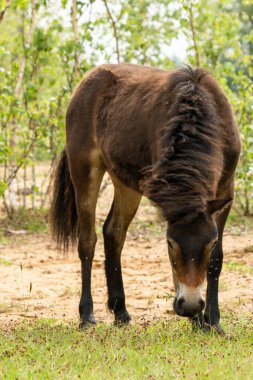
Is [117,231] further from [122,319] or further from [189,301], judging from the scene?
[189,301]

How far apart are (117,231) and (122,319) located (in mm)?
786

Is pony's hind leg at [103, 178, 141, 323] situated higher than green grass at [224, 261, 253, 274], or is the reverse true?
pony's hind leg at [103, 178, 141, 323]

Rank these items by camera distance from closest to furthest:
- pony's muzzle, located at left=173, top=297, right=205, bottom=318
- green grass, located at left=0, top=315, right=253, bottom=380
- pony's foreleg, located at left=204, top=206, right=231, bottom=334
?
1. green grass, located at left=0, top=315, right=253, bottom=380
2. pony's muzzle, located at left=173, top=297, right=205, bottom=318
3. pony's foreleg, located at left=204, top=206, right=231, bottom=334

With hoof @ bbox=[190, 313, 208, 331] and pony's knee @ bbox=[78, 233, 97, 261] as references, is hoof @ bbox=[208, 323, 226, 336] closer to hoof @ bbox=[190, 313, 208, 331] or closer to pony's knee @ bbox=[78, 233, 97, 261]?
hoof @ bbox=[190, 313, 208, 331]

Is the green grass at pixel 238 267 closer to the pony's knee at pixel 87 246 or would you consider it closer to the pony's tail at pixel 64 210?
the pony's tail at pixel 64 210

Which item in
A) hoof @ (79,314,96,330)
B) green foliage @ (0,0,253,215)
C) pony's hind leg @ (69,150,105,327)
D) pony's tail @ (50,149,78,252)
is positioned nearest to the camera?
hoof @ (79,314,96,330)

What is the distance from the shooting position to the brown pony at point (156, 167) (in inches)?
173

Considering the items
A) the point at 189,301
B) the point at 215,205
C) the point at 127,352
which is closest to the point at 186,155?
the point at 215,205

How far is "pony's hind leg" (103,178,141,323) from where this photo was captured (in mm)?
5961

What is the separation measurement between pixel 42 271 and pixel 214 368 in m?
4.06

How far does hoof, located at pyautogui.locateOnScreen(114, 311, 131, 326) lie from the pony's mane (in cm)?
136

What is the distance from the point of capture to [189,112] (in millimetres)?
4797

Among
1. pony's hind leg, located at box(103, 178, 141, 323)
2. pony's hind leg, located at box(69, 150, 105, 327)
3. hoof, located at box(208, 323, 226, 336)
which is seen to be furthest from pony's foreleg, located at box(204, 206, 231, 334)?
pony's hind leg, located at box(69, 150, 105, 327)

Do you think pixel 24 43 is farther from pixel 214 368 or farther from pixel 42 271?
pixel 214 368
